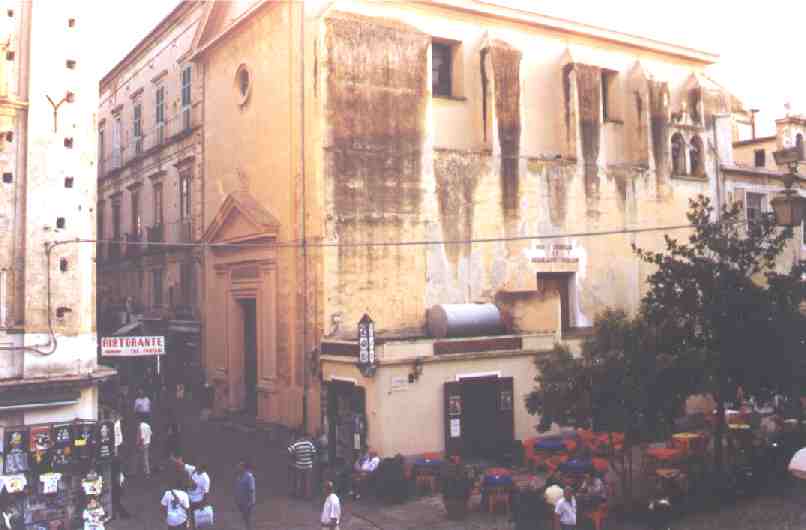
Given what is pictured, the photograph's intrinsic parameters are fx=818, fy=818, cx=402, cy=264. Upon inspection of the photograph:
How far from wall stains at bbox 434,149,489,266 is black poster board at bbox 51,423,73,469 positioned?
13.3 metres

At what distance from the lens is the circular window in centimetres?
2777

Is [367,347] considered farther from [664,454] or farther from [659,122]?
[659,122]

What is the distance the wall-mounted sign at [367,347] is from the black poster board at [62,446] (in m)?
7.23

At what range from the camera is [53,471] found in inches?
595

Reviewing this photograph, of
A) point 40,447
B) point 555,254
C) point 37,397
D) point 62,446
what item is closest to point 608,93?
point 555,254

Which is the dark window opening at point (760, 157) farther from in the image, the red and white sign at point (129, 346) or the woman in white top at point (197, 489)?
the woman in white top at point (197, 489)

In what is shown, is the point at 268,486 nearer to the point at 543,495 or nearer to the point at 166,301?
the point at 543,495

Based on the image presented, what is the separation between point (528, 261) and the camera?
27.5 meters

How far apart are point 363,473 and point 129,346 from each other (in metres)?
6.07

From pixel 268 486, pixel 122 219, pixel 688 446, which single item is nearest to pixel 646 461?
pixel 688 446

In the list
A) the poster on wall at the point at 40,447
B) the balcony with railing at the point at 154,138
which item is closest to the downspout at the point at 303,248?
the balcony with railing at the point at 154,138

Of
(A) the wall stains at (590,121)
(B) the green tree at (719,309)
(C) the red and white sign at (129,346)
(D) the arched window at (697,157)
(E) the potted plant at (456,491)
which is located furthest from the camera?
(D) the arched window at (697,157)

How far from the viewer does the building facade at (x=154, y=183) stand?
103ft

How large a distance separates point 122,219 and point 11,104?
22798 mm
